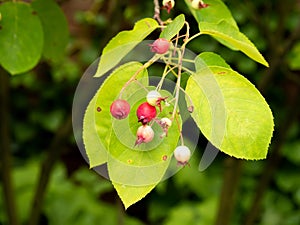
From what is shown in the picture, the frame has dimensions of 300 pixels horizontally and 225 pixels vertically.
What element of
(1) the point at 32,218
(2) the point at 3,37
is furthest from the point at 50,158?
(2) the point at 3,37

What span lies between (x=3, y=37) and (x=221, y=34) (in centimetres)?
45

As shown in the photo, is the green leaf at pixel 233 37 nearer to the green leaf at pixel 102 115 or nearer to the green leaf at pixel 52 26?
the green leaf at pixel 102 115

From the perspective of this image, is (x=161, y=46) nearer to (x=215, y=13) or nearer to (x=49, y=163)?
(x=215, y=13)

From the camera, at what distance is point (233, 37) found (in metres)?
0.65

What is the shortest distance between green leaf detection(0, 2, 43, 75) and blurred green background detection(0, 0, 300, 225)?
1243 millimetres

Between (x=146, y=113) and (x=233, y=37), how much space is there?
0.13 meters

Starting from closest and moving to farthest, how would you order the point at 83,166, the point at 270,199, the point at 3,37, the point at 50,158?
the point at 3,37 → the point at 50,158 → the point at 270,199 → the point at 83,166

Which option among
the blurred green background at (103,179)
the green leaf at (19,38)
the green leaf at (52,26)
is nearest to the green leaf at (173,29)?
the green leaf at (19,38)

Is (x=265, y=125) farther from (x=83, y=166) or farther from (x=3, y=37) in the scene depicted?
(x=83, y=166)

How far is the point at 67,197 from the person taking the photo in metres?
2.66

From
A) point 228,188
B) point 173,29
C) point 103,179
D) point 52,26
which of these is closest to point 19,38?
point 52,26

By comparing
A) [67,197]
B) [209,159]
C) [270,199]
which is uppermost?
[209,159]

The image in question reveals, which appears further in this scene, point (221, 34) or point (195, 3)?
point (195, 3)

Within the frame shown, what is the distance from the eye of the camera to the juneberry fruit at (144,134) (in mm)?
631
